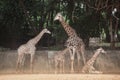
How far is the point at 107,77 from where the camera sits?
5578 mm

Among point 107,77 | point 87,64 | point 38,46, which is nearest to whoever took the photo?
point 107,77

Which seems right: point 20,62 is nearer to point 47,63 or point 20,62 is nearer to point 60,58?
point 47,63

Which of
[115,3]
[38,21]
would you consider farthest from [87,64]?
[38,21]

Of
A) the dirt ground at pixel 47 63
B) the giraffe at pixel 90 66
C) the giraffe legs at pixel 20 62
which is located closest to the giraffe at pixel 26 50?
the giraffe legs at pixel 20 62

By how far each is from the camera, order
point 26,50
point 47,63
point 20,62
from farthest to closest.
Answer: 1. point 47,63
2. point 20,62
3. point 26,50

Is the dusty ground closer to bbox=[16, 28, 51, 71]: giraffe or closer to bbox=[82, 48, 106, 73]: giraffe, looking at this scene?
bbox=[82, 48, 106, 73]: giraffe

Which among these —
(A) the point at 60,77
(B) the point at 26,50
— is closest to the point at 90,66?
(A) the point at 60,77

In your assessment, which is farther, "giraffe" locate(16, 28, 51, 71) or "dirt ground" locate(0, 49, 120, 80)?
"dirt ground" locate(0, 49, 120, 80)

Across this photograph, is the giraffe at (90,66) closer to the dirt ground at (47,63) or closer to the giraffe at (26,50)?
the dirt ground at (47,63)

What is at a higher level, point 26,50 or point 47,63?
point 26,50

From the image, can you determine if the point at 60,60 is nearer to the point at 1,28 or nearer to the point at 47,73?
the point at 47,73

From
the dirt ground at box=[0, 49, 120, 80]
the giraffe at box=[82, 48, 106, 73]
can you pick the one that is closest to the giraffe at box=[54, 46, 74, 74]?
the dirt ground at box=[0, 49, 120, 80]

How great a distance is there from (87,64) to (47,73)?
0.65 metres

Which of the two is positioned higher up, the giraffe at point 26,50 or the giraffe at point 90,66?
the giraffe at point 26,50
